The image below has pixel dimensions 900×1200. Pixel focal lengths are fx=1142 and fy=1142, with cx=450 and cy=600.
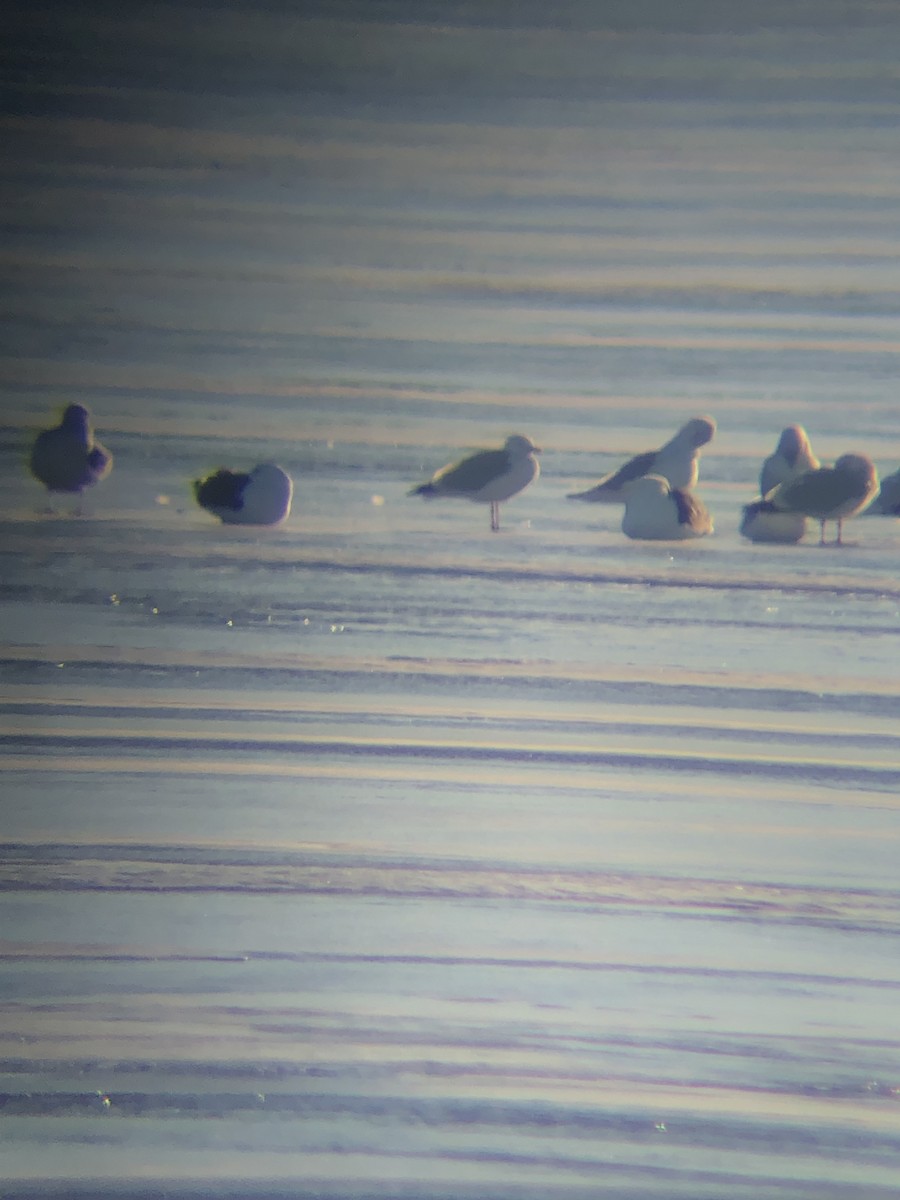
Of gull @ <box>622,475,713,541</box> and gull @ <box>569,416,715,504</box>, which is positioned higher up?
gull @ <box>569,416,715,504</box>

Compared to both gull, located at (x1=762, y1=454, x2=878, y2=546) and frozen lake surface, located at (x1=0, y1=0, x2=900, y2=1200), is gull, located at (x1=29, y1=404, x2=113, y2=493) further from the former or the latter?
gull, located at (x1=762, y1=454, x2=878, y2=546)

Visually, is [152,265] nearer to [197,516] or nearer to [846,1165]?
[197,516]

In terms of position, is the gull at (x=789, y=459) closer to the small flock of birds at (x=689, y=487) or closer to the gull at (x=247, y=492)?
the small flock of birds at (x=689, y=487)

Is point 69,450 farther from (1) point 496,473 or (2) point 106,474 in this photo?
(1) point 496,473

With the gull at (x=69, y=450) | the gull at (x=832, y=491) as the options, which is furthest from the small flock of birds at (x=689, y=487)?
the gull at (x=69, y=450)

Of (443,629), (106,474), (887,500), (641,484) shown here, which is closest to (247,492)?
(106,474)

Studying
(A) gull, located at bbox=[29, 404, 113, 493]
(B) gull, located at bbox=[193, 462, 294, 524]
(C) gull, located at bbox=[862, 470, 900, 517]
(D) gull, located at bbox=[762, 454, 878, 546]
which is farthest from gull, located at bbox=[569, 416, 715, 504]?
(A) gull, located at bbox=[29, 404, 113, 493]

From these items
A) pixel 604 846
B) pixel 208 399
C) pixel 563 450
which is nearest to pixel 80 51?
pixel 208 399
